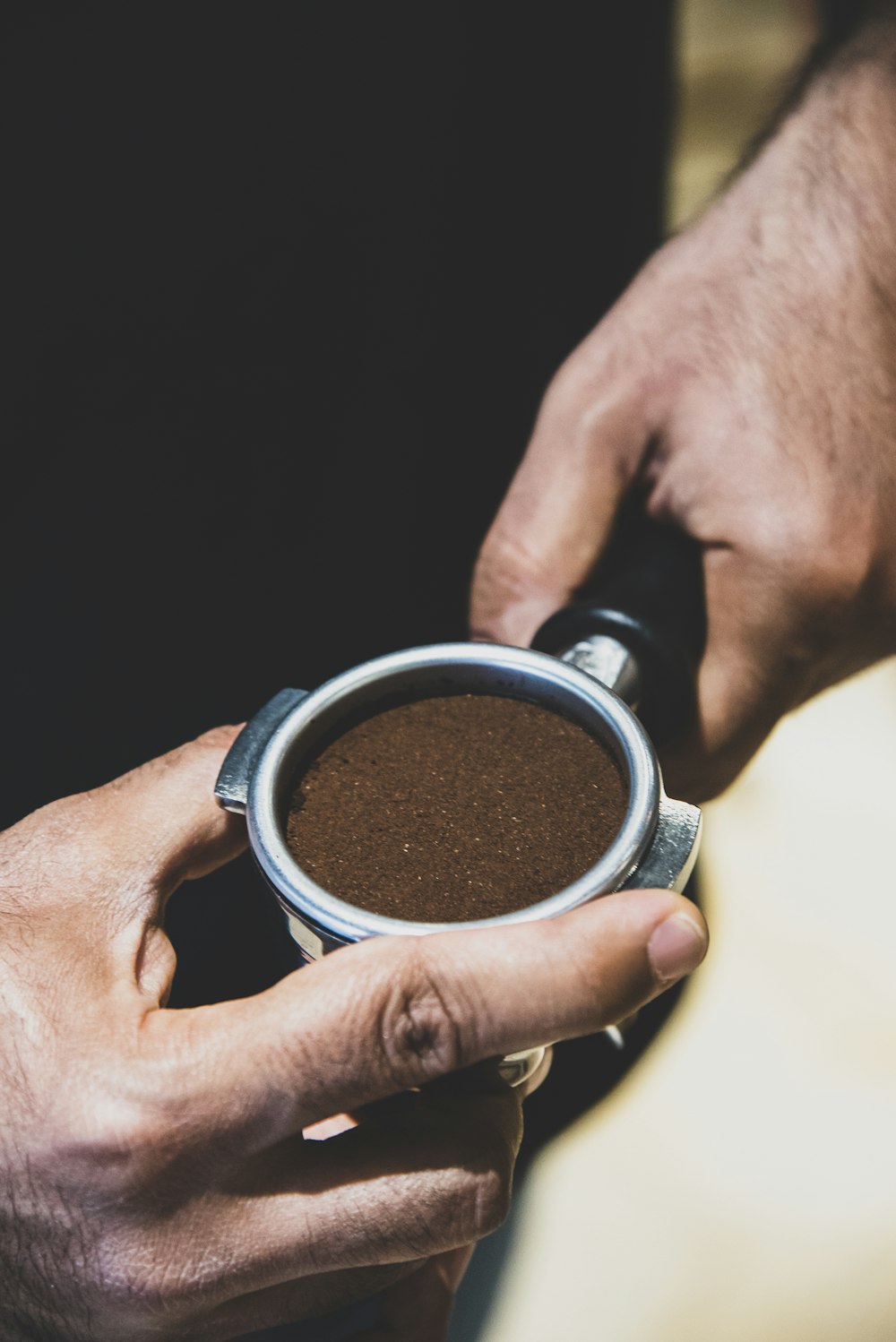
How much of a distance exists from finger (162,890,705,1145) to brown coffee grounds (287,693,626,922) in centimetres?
3

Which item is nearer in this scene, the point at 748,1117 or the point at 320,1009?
the point at 320,1009

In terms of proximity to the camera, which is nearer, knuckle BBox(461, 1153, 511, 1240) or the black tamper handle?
knuckle BBox(461, 1153, 511, 1240)

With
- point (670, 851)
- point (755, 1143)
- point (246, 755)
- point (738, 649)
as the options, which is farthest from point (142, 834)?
point (755, 1143)

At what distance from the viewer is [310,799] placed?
1.84 ft

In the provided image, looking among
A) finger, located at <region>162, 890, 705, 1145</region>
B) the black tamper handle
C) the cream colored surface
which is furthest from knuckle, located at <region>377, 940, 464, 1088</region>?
the cream colored surface

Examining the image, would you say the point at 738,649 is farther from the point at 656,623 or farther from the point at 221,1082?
the point at 221,1082

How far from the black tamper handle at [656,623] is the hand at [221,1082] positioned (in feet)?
0.68

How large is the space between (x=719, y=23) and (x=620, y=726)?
2734mm

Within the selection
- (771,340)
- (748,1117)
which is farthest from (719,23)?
(748,1117)

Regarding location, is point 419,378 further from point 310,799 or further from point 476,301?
point 310,799

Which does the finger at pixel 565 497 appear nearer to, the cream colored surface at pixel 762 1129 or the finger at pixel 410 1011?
the finger at pixel 410 1011

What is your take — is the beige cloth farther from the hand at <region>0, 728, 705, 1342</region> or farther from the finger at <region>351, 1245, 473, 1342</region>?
the hand at <region>0, 728, 705, 1342</region>

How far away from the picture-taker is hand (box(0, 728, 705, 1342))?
488mm

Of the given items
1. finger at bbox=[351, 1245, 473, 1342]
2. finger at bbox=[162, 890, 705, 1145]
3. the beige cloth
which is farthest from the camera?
the beige cloth
